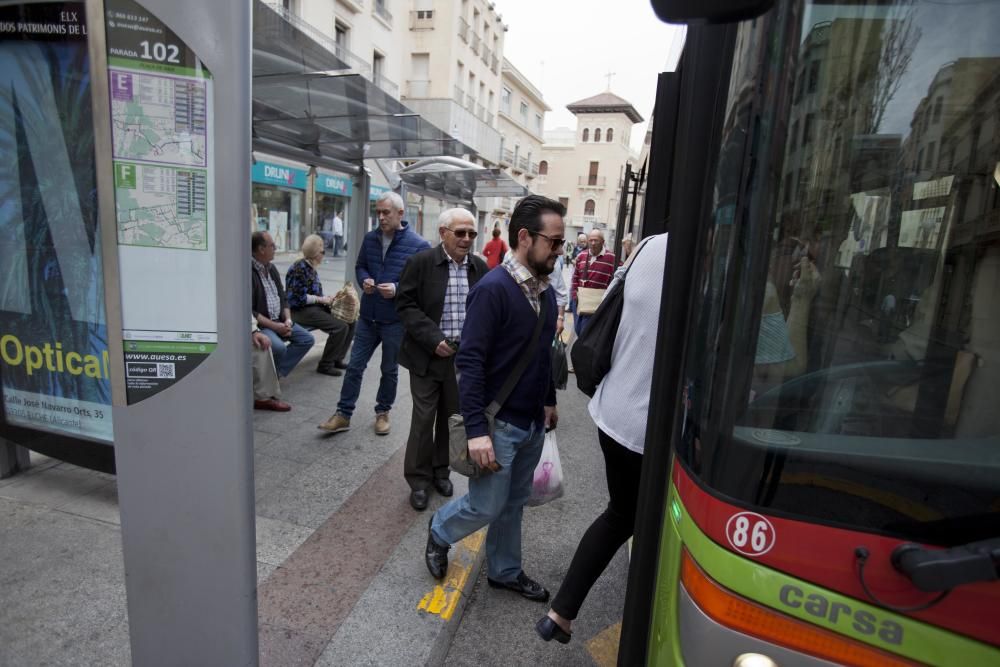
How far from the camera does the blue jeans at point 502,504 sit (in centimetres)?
250

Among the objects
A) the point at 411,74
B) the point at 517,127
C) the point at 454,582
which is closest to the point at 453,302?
the point at 454,582

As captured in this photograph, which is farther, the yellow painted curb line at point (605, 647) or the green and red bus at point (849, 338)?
the yellow painted curb line at point (605, 647)

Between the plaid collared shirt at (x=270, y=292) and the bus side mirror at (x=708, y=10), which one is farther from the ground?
the bus side mirror at (x=708, y=10)

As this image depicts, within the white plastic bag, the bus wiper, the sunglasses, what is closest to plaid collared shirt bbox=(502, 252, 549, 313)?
the sunglasses

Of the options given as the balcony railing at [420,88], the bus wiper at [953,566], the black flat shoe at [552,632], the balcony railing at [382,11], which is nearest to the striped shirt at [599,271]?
the black flat shoe at [552,632]

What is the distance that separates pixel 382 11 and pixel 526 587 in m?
26.9

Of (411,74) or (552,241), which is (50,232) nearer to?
(552,241)

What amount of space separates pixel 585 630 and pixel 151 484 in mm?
1946

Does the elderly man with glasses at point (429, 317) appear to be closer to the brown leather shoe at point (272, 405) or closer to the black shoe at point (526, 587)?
the black shoe at point (526, 587)

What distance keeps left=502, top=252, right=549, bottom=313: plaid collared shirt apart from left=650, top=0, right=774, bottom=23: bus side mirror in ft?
4.49

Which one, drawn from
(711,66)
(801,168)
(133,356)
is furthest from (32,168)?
(801,168)

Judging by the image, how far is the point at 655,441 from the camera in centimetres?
161

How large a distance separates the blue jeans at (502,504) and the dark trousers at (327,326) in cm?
363

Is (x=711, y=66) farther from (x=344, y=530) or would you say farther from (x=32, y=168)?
(x=32, y=168)
